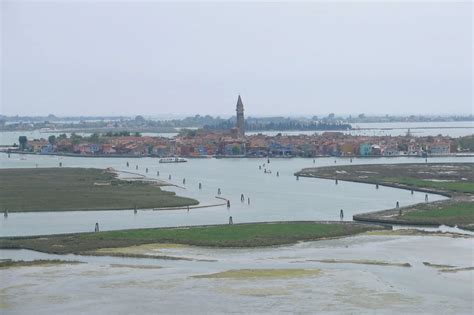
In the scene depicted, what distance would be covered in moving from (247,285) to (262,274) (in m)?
0.82

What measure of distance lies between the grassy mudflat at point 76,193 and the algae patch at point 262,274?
32.5 feet

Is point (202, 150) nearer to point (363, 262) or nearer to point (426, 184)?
point (426, 184)

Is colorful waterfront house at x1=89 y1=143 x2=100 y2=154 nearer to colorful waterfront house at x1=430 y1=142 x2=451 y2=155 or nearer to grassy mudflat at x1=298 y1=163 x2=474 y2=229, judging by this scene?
colorful waterfront house at x1=430 y1=142 x2=451 y2=155

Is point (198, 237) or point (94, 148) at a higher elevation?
point (94, 148)

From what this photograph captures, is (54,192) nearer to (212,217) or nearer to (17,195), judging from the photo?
(17,195)

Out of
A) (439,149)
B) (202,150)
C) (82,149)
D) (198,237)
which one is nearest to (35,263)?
(198,237)

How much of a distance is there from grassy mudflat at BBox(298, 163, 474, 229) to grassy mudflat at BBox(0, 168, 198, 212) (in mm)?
6758

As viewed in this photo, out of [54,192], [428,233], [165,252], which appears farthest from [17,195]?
[428,233]

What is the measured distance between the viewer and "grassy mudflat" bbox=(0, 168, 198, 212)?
2406cm

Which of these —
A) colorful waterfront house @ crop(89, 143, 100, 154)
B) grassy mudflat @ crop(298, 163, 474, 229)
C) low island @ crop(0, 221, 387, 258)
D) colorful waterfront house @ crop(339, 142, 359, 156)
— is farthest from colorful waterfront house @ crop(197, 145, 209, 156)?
low island @ crop(0, 221, 387, 258)

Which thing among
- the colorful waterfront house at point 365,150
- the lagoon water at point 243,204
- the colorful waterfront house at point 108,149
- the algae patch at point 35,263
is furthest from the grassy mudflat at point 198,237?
the colorful waterfront house at point 108,149

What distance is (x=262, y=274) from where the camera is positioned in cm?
1409

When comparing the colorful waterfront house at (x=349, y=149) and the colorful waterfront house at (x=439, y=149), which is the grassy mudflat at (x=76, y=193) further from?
the colorful waterfront house at (x=439, y=149)

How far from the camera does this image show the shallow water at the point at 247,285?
474 inches
